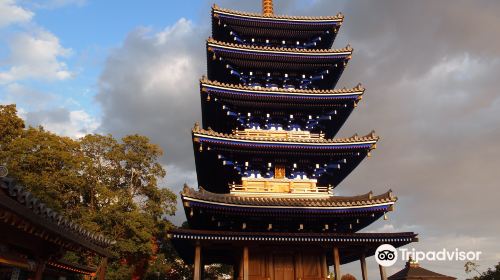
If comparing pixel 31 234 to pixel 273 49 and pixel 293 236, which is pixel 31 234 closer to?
pixel 293 236

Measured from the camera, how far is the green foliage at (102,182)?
3312 centimetres

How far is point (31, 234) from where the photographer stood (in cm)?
1002

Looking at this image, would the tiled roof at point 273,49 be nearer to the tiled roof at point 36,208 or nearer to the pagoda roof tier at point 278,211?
the pagoda roof tier at point 278,211

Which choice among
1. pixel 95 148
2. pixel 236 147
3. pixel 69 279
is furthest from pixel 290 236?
pixel 95 148

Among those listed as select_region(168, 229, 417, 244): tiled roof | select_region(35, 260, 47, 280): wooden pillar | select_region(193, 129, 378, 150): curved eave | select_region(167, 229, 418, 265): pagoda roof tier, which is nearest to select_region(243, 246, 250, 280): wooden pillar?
select_region(167, 229, 418, 265): pagoda roof tier

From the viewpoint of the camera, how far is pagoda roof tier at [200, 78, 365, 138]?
24.6 m

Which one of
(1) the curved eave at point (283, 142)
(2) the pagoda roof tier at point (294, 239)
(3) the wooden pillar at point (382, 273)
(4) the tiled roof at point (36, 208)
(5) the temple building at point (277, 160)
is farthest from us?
(1) the curved eave at point (283, 142)

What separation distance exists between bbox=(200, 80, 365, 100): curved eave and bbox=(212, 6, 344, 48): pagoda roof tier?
7.04 meters

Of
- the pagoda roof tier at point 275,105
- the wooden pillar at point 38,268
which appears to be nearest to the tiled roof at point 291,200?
the pagoda roof tier at point 275,105

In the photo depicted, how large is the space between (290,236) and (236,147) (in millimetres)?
6316

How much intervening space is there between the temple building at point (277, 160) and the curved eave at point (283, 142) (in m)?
0.06

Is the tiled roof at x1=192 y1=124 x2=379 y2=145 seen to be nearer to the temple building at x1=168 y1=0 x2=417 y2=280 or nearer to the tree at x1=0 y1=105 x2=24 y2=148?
the temple building at x1=168 y1=0 x2=417 y2=280

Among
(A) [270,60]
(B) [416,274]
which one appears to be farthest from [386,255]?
(B) [416,274]

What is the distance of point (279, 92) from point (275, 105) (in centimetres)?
119
